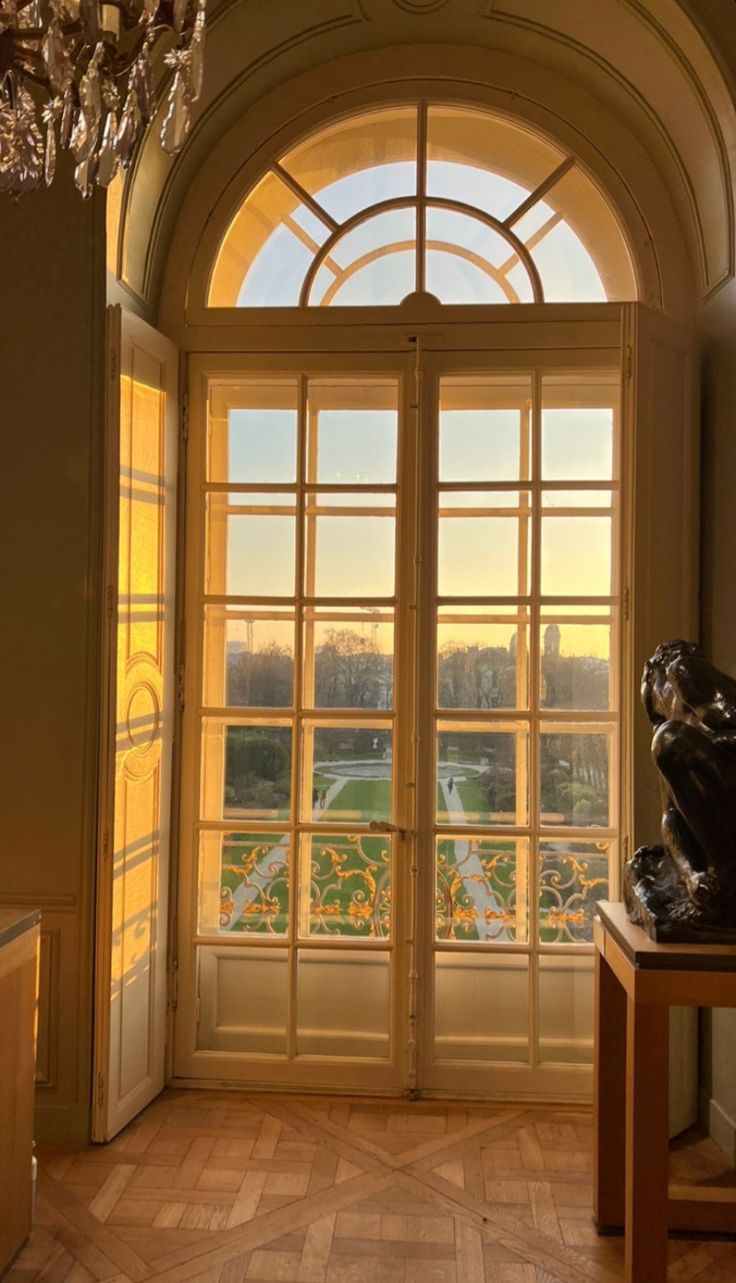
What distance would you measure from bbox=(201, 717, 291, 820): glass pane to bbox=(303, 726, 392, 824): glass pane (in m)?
0.08

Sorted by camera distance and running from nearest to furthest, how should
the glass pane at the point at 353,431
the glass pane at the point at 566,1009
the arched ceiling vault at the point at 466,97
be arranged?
the arched ceiling vault at the point at 466,97 → the glass pane at the point at 566,1009 → the glass pane at the point at 353,431

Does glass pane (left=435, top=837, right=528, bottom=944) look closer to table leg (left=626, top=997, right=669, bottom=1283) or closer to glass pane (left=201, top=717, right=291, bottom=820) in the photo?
glass pane (left=201, top=717, right=291, bottom=820)

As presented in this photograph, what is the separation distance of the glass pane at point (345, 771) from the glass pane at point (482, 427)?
974 millimetres

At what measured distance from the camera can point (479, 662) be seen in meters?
3.62

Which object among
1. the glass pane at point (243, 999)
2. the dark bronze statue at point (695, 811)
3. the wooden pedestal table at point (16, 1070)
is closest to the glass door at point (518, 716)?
the glass pane at point (243, 999)

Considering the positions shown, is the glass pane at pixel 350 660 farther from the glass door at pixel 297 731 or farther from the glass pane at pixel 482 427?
the glass pane at pixel 482 427

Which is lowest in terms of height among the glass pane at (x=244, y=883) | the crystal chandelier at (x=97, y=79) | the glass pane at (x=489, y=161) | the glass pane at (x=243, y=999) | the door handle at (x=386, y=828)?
the glass pane at (x=243, y=999)

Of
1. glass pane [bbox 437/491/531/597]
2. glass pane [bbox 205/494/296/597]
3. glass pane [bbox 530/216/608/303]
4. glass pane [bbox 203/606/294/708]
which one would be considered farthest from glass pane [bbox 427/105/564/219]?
glass pane [bbox 203/606/294/708]

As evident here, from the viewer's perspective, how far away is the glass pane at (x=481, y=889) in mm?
3568

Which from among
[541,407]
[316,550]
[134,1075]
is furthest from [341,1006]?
[541,407]

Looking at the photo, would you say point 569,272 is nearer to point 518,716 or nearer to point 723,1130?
point 518,716

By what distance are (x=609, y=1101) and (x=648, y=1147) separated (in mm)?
486

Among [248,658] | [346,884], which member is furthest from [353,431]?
[346,884]

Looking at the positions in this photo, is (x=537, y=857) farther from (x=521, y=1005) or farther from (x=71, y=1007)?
(x=71, y=1007)
